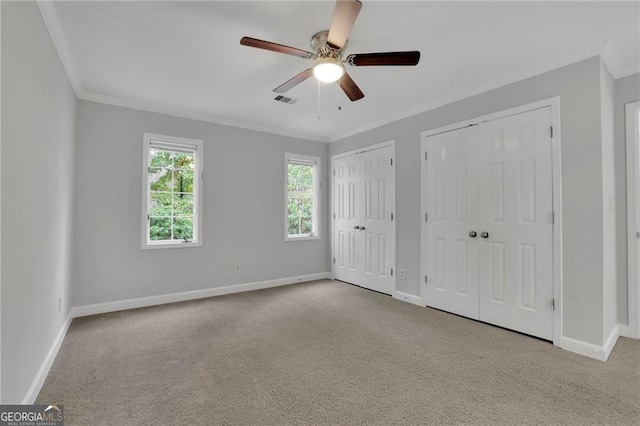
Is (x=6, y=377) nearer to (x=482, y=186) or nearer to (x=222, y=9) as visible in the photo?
(x=222, y=9)

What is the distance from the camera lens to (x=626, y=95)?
2.83m

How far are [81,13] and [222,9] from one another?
3.31 ft

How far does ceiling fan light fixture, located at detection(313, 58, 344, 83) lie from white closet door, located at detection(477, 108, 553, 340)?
1.95 m

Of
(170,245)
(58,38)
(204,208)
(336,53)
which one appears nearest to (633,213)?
(336,53)

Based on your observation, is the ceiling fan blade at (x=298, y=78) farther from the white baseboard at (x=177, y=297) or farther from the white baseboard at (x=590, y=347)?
the white baseboard at (x=590, y=347)

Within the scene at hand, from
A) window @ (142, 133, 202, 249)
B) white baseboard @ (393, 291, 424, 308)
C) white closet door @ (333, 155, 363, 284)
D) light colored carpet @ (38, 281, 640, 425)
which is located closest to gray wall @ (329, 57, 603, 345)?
light colored carpet @ (38, 281, 640, 425)

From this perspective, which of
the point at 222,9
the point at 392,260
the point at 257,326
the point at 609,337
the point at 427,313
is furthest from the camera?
the point at 392,260

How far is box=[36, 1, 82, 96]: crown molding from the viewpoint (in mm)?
1966

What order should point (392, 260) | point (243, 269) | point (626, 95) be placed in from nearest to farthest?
point (626, 95) < point (392, 260) < point (243, 269)

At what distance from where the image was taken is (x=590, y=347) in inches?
95.9

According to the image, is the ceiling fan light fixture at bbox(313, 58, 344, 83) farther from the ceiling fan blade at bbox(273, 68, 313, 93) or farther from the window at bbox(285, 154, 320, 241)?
the window at bbox(285, 154, 320, 241)

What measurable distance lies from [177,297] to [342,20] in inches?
150

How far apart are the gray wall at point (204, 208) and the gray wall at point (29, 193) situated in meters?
0.84

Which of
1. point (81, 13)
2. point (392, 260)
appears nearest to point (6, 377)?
point (81, 13)
